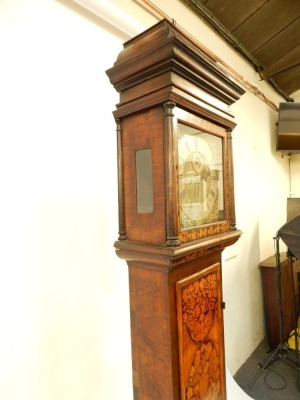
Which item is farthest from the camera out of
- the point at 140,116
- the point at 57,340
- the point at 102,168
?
the point at 102,168

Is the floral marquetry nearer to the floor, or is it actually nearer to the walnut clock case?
the walnut clock case

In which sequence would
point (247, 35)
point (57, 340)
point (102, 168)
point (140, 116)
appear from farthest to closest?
point (247, 35)
point (102, 168)
point (57, 340)
point (140, 116)

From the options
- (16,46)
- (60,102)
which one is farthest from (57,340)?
(16,46)

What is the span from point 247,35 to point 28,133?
2.10 metres

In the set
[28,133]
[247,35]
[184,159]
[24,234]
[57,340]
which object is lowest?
[57,340]

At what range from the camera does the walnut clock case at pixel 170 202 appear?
2.38ft

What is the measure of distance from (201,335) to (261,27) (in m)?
2.33

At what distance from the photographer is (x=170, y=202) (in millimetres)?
722

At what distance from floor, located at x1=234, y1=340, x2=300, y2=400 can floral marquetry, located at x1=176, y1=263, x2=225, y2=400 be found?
130 cm

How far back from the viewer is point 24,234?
0.85 metres

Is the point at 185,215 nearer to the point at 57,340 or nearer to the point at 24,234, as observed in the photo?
the point at 24,234

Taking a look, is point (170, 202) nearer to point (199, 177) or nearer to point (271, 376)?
point (199, 177)

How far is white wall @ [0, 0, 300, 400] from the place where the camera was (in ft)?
2.71

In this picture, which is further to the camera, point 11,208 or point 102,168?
point 102,168
